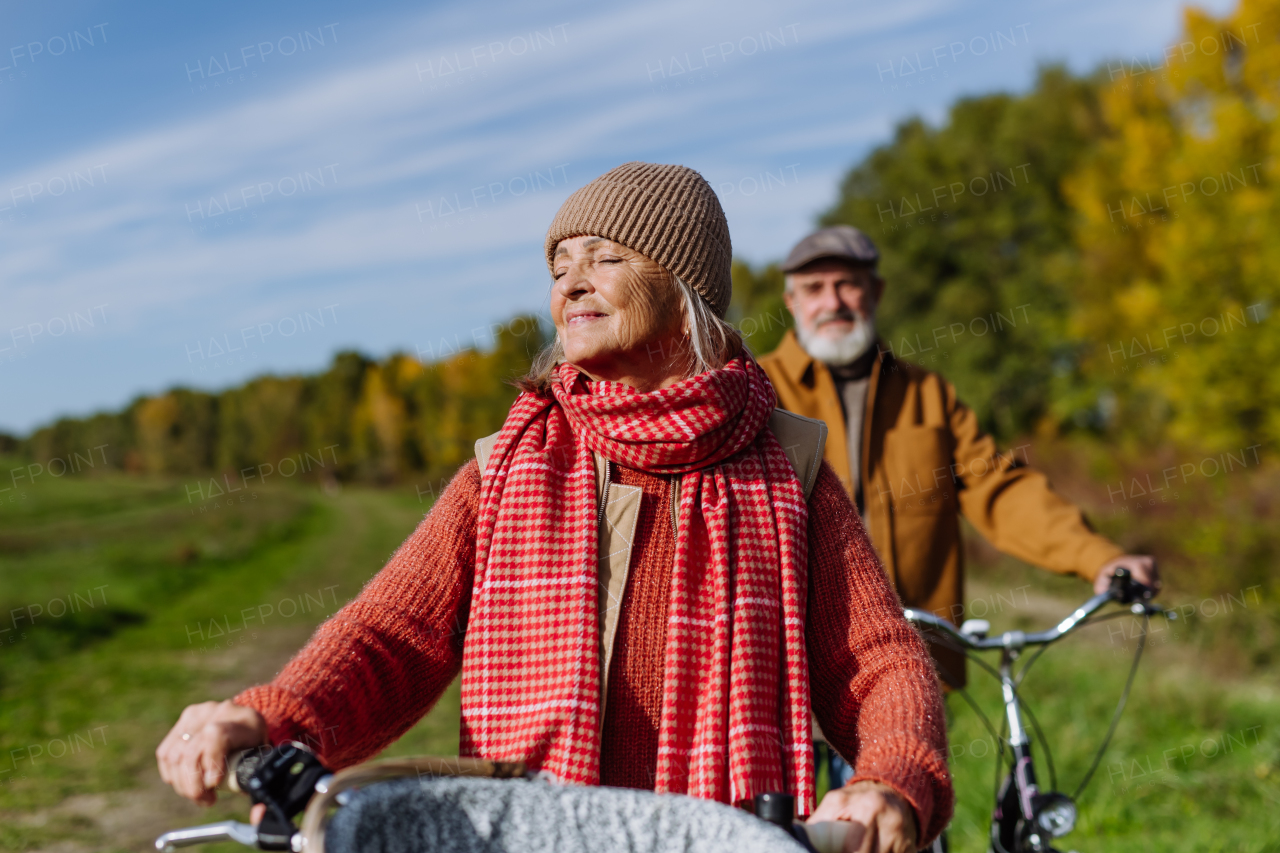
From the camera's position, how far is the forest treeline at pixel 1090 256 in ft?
52.4

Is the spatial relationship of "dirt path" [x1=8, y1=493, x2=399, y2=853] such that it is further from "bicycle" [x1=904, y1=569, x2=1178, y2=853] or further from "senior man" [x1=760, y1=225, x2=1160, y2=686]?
"bicycle" [x1=904, y1=569, x2=1178, y2=853]

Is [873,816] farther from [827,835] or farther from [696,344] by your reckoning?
[696,344]

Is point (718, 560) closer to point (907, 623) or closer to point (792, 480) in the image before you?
point (792, 480)

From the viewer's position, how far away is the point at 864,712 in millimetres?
2041

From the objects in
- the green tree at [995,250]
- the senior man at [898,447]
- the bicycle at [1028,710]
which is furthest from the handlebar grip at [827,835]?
the green tree at [995,250]

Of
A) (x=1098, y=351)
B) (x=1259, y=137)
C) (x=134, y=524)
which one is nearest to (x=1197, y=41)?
(x=1259, y=137)

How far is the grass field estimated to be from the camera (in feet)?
19.1

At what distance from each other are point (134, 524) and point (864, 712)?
23.9 m

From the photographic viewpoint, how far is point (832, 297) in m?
4.61

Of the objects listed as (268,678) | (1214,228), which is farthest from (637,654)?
(1214,228)

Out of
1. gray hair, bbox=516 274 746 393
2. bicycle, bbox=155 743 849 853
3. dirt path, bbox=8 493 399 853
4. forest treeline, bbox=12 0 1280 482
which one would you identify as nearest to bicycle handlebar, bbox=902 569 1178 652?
forest treeline, bbox=12 0 1280 482

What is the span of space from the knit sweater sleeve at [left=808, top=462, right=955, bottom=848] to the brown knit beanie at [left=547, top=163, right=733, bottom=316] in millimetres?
482

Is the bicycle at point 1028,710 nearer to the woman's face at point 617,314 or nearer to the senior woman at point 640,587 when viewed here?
the senior woman at point 640,587

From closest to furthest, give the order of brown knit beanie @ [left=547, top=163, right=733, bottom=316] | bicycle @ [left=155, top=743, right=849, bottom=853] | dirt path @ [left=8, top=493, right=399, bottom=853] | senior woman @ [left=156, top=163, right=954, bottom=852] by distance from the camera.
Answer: bicycle @ [left=155, top=743, right=849, bottom=853] < senior woman @ [left=156, top=163, right=954, bottom=852] < brown knit beanie @ [left=547, top=163, right=733, bottom=316] < dirt path @ [left=8, top=493, right=399, bottom=853]
